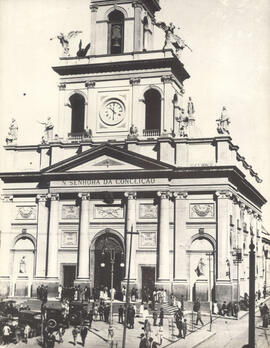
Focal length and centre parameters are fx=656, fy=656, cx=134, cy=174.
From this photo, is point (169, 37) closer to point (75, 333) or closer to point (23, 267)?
point (23, 267)

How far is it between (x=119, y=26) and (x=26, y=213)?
→ 1634 cm

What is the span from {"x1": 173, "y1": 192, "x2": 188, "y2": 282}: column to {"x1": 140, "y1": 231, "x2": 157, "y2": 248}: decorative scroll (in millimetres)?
1500

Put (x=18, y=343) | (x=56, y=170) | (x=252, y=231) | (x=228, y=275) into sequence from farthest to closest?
(x=252, y=231) < (x=56, y=170) < (x=228, y=275) < (x=18, y=343)

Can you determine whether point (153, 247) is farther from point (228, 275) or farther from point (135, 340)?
point (135, 340)

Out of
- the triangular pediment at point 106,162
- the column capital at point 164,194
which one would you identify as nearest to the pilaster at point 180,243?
the column capital at point 164,194

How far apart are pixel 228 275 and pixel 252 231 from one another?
43.5 feet

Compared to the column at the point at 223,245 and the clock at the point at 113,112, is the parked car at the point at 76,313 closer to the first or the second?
the column at the point at 223,245

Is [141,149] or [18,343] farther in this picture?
[141,149]

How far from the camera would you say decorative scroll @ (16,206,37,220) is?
50.4 m

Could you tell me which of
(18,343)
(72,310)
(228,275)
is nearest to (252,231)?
(228,275)

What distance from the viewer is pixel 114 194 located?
156ft

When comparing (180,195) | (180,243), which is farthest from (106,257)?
(180,195)

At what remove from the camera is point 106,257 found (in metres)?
47.8

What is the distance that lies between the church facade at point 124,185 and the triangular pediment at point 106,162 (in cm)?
8
